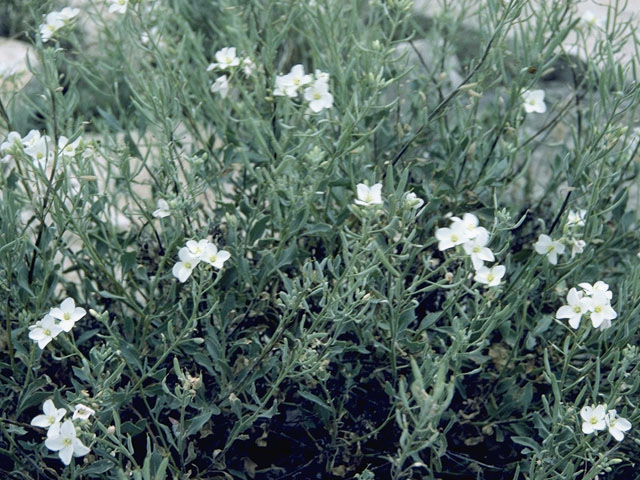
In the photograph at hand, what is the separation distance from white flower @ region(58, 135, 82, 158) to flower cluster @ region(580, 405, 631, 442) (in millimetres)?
1327

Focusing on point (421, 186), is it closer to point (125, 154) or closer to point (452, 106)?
point (452, 106)

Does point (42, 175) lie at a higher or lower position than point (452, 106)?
higher

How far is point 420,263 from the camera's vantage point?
2.59 metres

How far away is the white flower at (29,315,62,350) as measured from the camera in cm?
201

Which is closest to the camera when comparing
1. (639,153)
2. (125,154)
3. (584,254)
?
(125,154)

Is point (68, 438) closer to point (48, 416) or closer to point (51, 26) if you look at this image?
point (48, 416)

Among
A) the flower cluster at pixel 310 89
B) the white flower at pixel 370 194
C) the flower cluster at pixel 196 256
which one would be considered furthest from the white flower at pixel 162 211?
the white flower at pixel 370 194

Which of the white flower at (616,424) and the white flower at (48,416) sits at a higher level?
the white flower at (48,416)

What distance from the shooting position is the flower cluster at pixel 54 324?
2008 mm

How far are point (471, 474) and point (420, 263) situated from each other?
63cm

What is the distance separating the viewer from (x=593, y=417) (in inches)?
76.4

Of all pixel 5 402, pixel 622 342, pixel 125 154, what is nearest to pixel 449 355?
pixel 622 342

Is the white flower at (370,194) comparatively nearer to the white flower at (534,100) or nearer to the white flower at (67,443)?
the white flower at (67,443)

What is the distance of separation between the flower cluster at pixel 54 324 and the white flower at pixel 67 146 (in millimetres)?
364
